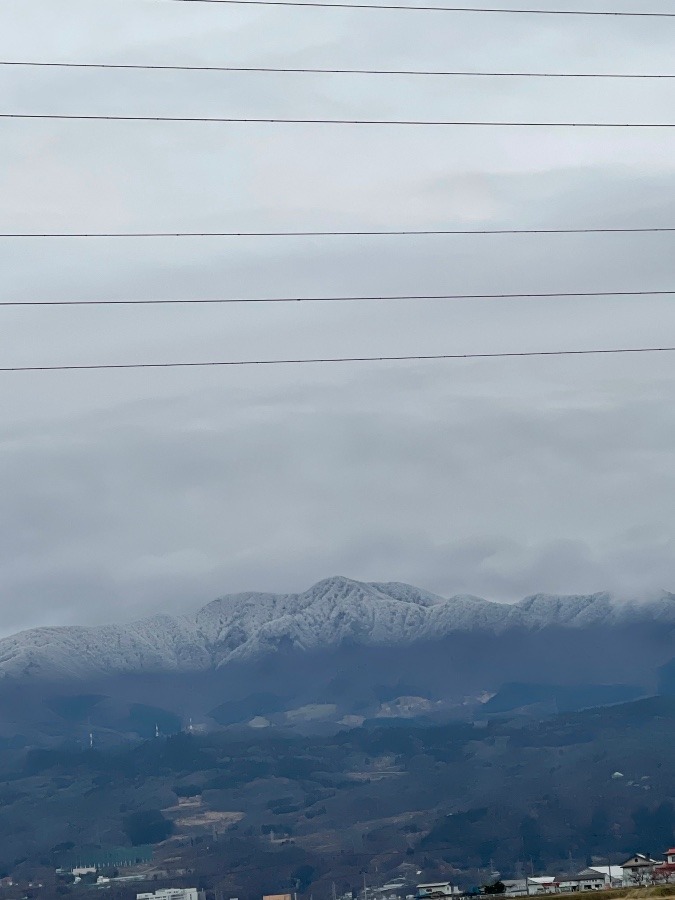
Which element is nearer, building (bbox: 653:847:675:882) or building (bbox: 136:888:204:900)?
building (bbox: 653:847:675:882)

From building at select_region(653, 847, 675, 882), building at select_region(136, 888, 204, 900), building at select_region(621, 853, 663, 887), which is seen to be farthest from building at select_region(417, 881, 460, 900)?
building at select_region(136, 888, 204, 900)

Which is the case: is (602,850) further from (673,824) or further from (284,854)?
(284,854)

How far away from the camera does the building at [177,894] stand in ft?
442

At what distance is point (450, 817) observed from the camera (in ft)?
630

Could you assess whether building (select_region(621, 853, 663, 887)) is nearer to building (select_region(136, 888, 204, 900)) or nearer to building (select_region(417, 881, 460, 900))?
building (select_region(417, 881, 460, 900))

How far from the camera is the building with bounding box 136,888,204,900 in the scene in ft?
442

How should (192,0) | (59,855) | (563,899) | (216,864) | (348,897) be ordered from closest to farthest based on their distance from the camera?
1. (192,0)
2. (563,899)
3. (348,897)
4. (216,864)
5. (59,855)

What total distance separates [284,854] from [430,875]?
23.2 meters

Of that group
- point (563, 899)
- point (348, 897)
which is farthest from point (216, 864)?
point (563, 899)

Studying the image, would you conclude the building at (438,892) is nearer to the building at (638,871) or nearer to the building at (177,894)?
the building at (638,871)

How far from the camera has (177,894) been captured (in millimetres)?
138000

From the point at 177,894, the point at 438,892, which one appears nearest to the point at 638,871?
the point at 438,892

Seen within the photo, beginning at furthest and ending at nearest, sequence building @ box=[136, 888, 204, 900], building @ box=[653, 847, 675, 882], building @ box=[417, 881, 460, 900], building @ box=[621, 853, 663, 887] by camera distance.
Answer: building @ box=[136, 888, 204, 900], building @ box=[621, 853, 663, 887], building @ box=[417, 881, 460, 900], building @ box=[653, 847, 675, 882]

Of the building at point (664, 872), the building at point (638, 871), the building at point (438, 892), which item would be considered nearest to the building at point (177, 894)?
the building at point (438, 892)
